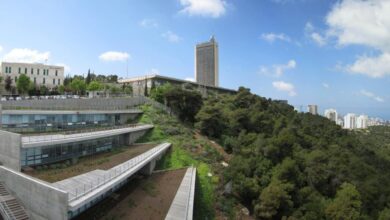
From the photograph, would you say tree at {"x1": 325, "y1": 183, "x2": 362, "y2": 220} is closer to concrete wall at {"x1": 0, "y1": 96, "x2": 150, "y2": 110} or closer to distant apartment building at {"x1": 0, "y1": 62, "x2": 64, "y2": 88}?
concrete wall at {"x1": 0, "y1": 96, "x2": 150, "y2": 110}

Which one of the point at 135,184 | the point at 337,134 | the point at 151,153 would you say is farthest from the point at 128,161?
the point at 337,134

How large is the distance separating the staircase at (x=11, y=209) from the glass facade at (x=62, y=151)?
2393 millimetres

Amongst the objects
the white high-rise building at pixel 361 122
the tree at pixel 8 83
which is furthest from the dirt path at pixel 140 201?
the white high-rise building at pixel 361 122

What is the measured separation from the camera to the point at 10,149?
20.7m

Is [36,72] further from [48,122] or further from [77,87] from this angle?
[48,122]

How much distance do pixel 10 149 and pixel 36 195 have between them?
5706 millimetres

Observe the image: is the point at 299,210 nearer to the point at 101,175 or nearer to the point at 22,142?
the point at 101,175

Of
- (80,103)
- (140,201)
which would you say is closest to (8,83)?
(80,103)

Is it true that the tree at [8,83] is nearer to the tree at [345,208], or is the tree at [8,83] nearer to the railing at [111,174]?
the railing at [111,174]

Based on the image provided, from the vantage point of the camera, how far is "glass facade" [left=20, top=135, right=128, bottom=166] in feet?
68.2

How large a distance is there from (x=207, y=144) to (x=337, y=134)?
4161cm

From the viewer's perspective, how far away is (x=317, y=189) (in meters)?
34.8

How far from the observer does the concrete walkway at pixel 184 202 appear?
62.5ft

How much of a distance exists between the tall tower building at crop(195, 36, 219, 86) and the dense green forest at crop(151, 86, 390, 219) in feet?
254
